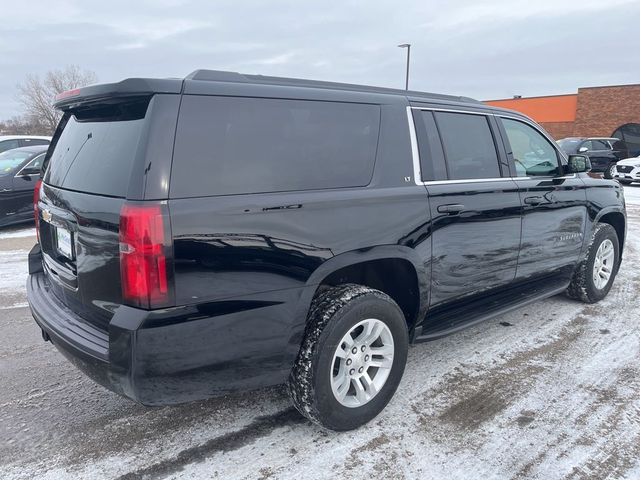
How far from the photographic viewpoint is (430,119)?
3.29 metres

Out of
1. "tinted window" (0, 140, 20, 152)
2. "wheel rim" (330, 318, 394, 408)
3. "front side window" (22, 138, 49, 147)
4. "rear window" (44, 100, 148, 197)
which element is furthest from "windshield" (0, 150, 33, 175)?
"wheel rim" (330, 318, 394, 408)


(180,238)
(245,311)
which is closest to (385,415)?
(245,311)

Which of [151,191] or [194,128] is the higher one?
[194,128]

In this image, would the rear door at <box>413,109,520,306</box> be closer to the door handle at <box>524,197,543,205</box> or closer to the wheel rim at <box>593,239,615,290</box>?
the door handle at <box>524,197,543,205</box>

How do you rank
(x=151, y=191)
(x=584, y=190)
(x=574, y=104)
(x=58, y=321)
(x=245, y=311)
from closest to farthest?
(x=151, y=191) < (x=245, y=311) < (x=58, y=321) < (x=584, y=190) < (x=574, y=104)

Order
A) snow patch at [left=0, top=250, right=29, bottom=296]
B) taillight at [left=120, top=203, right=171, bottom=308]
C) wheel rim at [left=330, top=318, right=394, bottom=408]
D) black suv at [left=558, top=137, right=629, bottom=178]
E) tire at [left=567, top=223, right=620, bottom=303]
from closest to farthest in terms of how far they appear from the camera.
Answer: taillight at [left=120, top=203, right=171, bottom=308], wheel rim at [left=330, top=318, right=394, bottom=408], tire at [left=567, top=223, right=620, bottom=303], snow patch at [left=0, top=250, right=29, bottom=296], black suv at [left=558, top=137, right=629, bottom=178]

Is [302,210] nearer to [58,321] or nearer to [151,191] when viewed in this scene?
[151,191]

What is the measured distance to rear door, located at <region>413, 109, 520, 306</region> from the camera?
318cm

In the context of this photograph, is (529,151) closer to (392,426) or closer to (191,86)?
(392,426)

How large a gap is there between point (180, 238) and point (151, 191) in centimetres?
23

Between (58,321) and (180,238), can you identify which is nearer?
(180,238)

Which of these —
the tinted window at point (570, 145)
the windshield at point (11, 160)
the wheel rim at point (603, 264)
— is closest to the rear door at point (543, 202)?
the wheel rim at point (603, 264)

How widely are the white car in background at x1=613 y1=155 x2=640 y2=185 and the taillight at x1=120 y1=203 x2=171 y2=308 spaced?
18766 millimetres

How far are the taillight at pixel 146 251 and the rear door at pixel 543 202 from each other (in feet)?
9.15
